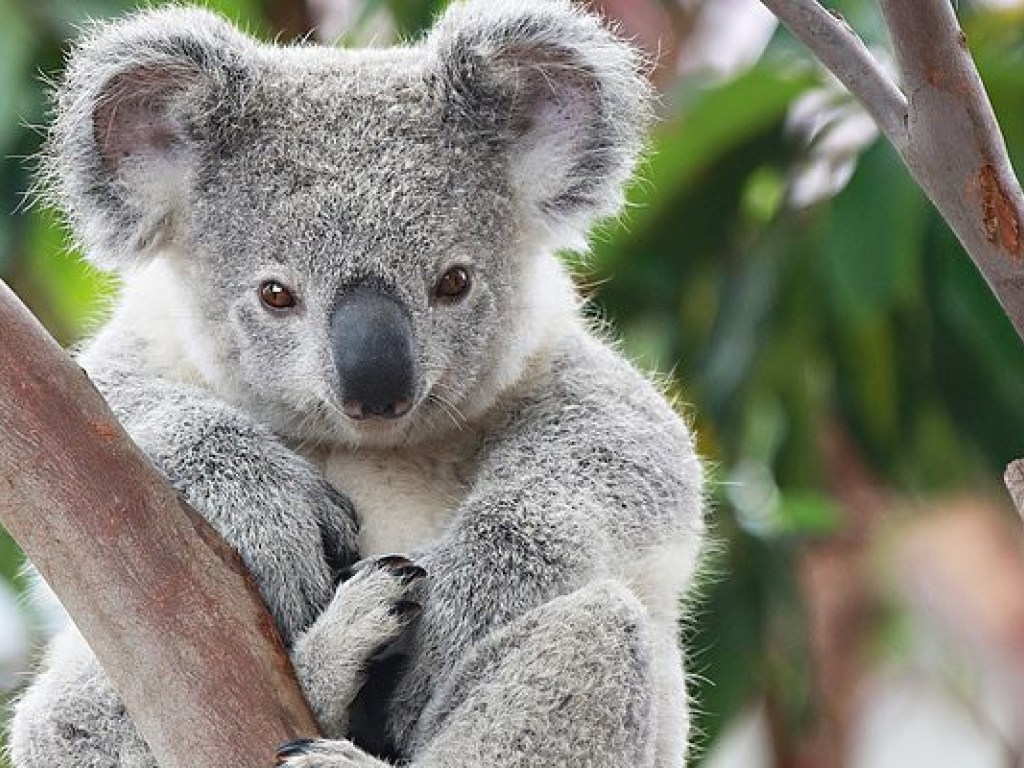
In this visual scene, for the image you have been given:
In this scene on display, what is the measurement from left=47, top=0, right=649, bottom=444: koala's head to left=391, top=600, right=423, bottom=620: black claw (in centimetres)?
29

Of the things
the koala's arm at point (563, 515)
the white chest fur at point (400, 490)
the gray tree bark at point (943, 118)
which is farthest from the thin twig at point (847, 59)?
the white chest fur at point (400, 490)

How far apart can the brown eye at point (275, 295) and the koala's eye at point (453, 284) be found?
0.23 meters

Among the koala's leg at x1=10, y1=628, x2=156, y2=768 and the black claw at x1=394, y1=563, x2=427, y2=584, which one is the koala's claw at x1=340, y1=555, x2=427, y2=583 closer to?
the black claw at x1=394, y1=563, x2=427, y2=584

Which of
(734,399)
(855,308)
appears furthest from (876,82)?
(734,399)

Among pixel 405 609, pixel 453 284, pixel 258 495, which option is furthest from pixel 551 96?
pixel 405 609

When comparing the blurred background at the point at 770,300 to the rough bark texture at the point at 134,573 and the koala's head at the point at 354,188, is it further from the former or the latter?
the rough bark texture at the point at 134,573

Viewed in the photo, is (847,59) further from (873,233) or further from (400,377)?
(873,233)

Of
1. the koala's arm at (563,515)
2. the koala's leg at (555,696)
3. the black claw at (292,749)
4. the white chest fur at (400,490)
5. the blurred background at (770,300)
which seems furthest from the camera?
the blurred background at (770,300)

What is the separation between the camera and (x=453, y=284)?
2.93 m

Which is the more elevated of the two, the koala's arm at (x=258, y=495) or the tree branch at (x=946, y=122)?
the tree branch at (x=946, y=122)

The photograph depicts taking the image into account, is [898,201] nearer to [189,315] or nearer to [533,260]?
[533,260]

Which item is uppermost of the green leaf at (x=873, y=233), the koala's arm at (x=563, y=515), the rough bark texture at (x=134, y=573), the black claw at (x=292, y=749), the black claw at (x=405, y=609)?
the rough bark texture at (x=134, y=573)

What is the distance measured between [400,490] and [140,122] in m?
0.79

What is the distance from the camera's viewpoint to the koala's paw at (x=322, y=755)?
7.80ft
